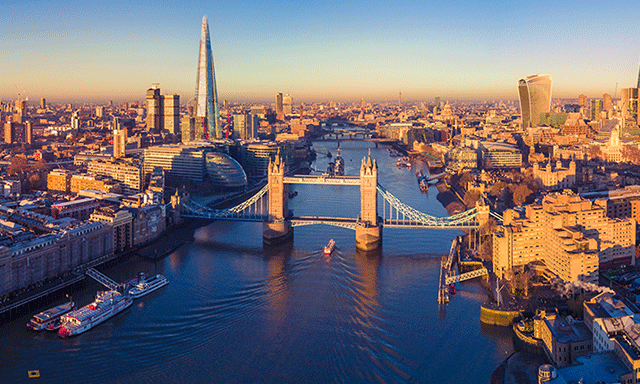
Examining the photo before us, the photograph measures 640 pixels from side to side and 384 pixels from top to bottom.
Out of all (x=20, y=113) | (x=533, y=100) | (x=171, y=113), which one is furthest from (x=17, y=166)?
(x=533, y=100)

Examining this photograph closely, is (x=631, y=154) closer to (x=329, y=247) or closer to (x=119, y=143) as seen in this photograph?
(x=329, y=247)

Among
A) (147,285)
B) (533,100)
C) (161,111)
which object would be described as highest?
(533,100)

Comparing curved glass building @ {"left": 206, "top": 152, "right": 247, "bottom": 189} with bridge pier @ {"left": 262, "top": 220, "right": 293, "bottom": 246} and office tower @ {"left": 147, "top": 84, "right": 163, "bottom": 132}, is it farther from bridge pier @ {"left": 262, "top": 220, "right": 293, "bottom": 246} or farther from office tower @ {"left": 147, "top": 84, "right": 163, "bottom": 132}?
office tower @ {"left": 147, "top": 84, "right": 163, "bottom": 132}

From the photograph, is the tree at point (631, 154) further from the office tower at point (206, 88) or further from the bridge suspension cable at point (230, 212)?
the office tower at point (206, 88)

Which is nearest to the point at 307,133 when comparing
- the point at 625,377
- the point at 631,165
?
the point at 631,165

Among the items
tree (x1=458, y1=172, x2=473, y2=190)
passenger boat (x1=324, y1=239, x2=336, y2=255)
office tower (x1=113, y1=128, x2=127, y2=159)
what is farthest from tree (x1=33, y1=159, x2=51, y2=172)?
tree (x1=458, y1=172, x2=473, y2=190)

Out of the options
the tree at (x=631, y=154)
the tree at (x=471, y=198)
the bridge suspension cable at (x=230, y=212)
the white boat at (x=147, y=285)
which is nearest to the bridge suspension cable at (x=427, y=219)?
the tree at (x=471, y=198)

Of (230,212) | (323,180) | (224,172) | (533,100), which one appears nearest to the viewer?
(323,180)
